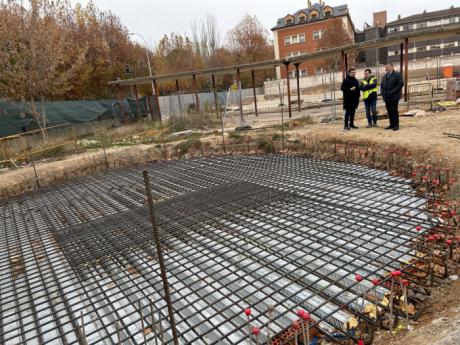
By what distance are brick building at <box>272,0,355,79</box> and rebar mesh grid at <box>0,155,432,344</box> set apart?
3178 centimetres

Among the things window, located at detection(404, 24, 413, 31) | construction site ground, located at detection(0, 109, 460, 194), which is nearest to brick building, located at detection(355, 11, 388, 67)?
window, located at detection(404, 24, 413, 31)

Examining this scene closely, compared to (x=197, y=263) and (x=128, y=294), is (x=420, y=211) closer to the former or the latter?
(x=197, y=263)

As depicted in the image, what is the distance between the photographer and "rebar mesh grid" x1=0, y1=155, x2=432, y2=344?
205 cm

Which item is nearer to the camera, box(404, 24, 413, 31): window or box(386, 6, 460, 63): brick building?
box(386, 6, 460, 63): brick building

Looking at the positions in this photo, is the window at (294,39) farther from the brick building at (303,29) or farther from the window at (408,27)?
the window at (408,27)

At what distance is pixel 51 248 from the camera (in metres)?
3.32

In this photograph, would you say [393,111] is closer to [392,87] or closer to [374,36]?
[392,87]

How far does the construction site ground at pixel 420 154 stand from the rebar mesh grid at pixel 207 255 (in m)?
0.34

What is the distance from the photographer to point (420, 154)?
4.92m

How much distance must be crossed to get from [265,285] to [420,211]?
74.4 inches

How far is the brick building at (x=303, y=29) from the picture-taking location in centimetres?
3381

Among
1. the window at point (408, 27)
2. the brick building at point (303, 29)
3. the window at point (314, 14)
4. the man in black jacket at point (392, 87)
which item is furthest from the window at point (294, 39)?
the man in black jacket at point (392, 87)

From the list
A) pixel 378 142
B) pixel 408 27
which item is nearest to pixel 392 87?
pixel 378 142

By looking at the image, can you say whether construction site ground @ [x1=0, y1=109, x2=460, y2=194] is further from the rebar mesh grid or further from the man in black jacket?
the rebar mesh grid
